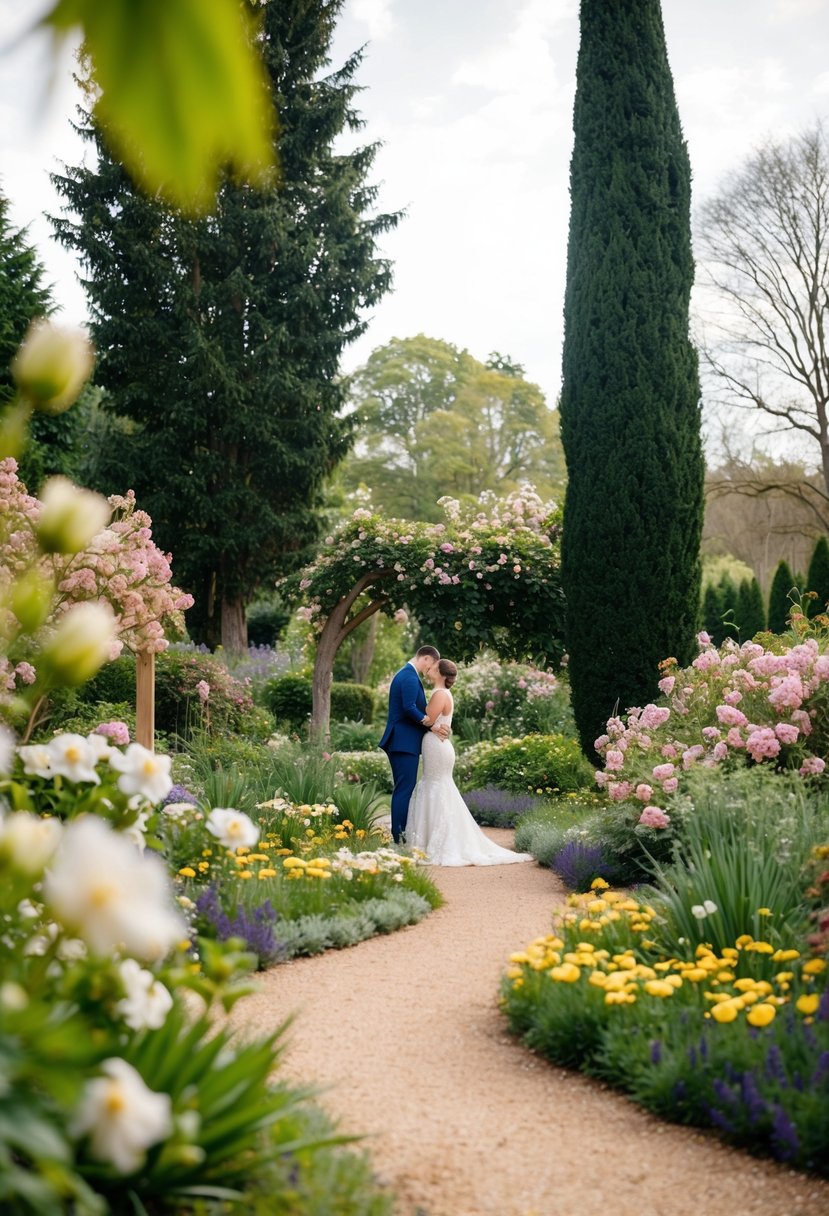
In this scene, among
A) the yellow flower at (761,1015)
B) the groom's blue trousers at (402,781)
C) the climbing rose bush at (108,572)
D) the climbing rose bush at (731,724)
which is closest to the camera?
the yellow flower at (761,1015)

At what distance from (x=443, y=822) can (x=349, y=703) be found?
9163 millimetres

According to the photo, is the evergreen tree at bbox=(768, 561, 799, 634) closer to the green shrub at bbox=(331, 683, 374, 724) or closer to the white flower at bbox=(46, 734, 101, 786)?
the green shrub at bbox=(331, 683, 374, 724)

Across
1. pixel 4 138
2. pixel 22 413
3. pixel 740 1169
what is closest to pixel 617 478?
pixel 740 1169

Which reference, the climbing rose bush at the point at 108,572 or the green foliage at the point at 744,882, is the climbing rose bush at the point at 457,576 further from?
the green foliage at the point at 744,882

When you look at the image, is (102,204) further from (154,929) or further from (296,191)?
(154,929)

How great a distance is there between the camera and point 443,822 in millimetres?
8570

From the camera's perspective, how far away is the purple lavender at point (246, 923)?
14.9 ft

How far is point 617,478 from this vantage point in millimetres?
9844

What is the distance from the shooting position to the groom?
27.7ft

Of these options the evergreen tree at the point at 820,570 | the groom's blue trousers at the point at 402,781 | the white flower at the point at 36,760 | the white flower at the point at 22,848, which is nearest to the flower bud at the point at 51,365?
the white flower at the point at 22,848

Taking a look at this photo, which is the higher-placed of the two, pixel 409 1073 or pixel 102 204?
pixel 102 204

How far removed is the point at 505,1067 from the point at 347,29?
901 inches

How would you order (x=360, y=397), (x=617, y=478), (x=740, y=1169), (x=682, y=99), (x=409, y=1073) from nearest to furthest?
1. (x=740, y=1169)
2. (x=409, y=1073)
3. (x=617, y=478)
4. (x=682, y=99)
5. (x=360, y=397)

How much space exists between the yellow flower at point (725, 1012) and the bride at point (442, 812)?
17.2 ft
